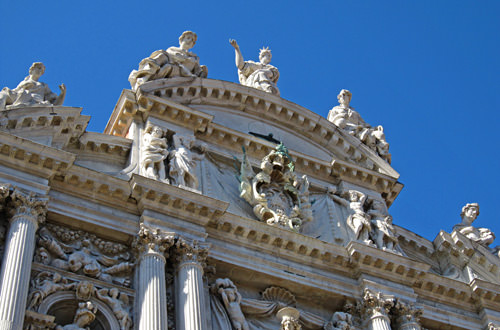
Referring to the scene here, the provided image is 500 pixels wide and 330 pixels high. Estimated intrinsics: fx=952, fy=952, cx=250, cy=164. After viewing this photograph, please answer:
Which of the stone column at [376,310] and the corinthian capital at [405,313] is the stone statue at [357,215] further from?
the corinthian capital at [405,313]

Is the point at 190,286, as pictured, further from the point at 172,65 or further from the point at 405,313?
the point at 172,65

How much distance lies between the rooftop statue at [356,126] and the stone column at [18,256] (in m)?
10.1

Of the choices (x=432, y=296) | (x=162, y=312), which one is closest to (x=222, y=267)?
(x=162, y=312)

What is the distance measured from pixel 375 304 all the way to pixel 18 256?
7618mm

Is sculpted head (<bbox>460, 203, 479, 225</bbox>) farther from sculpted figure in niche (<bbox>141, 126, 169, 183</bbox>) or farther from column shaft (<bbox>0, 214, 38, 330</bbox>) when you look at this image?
column shaft (<bbox>0, 214, 38, 330</bbox>)

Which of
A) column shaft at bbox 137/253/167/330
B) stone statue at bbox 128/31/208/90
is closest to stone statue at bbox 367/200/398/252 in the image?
stone statue at bbox 128/31/208/90

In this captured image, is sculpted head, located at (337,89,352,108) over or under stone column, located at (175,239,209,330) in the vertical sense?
over

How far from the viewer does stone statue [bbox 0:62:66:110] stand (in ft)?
64.2

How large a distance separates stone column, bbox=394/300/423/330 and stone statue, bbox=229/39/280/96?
7.39 m

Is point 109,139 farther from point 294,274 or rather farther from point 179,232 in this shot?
point 294,274

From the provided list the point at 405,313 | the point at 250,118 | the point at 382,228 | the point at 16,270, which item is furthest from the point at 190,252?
the point at 250,118

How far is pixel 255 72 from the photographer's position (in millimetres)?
25516

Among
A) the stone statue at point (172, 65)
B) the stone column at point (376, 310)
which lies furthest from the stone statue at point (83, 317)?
the stone statue at point (172, 65)

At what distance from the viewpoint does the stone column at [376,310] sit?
19.5 metres
